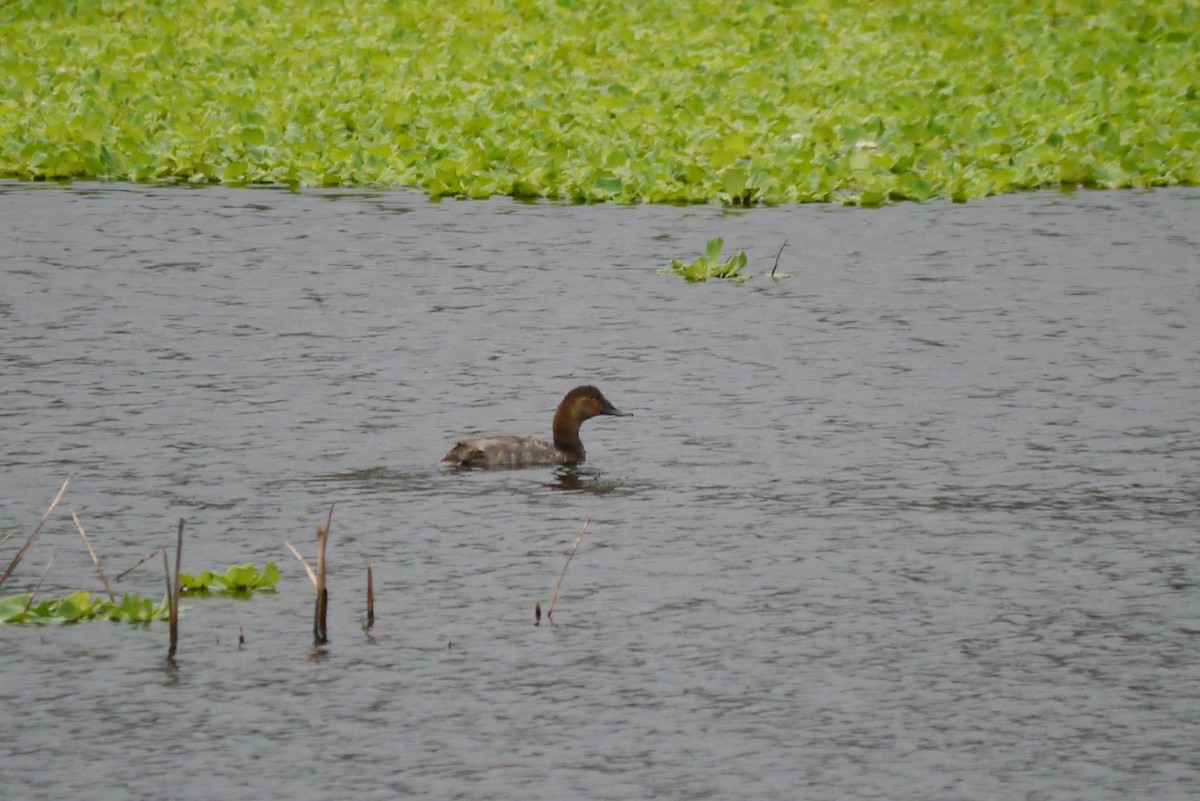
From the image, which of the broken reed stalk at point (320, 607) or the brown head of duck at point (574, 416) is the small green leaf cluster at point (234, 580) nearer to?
the broken reed stalk at point (320, 607)

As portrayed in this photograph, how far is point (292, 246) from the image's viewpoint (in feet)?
60.4

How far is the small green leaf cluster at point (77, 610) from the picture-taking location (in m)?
9.09

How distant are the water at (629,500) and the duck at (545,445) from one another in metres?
0.12

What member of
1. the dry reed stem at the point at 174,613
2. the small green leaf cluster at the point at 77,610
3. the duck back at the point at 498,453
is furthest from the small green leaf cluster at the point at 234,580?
the duck back at the point at 498,453

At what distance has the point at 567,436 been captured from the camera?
12133 mm

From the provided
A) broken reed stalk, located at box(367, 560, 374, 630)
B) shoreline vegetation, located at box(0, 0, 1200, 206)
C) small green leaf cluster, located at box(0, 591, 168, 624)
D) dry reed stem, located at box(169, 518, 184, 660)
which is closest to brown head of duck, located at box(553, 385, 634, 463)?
broken reed stalk, located at box(367, 560, 374, 630)

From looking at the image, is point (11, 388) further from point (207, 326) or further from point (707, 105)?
point (707, 105)

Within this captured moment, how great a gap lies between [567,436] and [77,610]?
12.1 ft

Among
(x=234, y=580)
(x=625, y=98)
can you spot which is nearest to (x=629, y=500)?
(x=234, y=580)

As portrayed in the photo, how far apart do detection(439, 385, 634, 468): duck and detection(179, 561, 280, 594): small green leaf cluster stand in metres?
2.13

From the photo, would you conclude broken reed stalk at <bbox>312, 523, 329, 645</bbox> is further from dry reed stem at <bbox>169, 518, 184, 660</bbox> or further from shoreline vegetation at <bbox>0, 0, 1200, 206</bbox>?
shoreline vegetation at <bbox>0, 0, 1200, 206</bbox>

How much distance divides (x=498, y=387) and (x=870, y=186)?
690 centimetres

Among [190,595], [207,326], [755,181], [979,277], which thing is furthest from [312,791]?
[755,181]

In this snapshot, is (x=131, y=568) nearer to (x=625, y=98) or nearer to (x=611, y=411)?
(x=611, y=411)
